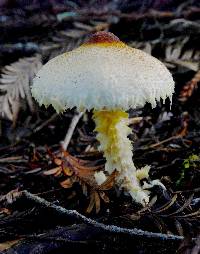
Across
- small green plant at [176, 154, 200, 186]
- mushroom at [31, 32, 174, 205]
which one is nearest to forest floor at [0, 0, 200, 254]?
small green plant at [176, 154, 200, 186]

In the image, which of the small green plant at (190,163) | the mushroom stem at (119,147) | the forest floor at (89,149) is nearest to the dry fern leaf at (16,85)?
the forest floor at (89,149)

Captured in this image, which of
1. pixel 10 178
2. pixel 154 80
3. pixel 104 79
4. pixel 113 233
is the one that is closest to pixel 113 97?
pixel 104 79

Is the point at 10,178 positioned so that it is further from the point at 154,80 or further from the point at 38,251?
the point at 154,80

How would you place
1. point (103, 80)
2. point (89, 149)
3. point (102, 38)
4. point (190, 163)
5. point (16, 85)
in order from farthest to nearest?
1. point (16, 85)
2. point (89, 149)
3. point (190, 163)
4. point (102, 38)
5. point (103, 80)

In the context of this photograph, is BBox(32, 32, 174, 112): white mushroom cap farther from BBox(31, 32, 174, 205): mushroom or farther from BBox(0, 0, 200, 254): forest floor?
BBox(0, 0, 200, 254): forest floor

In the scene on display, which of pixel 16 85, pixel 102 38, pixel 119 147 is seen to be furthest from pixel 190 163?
pixel 16 85

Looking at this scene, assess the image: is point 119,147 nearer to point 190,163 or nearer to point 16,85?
point 190,163
